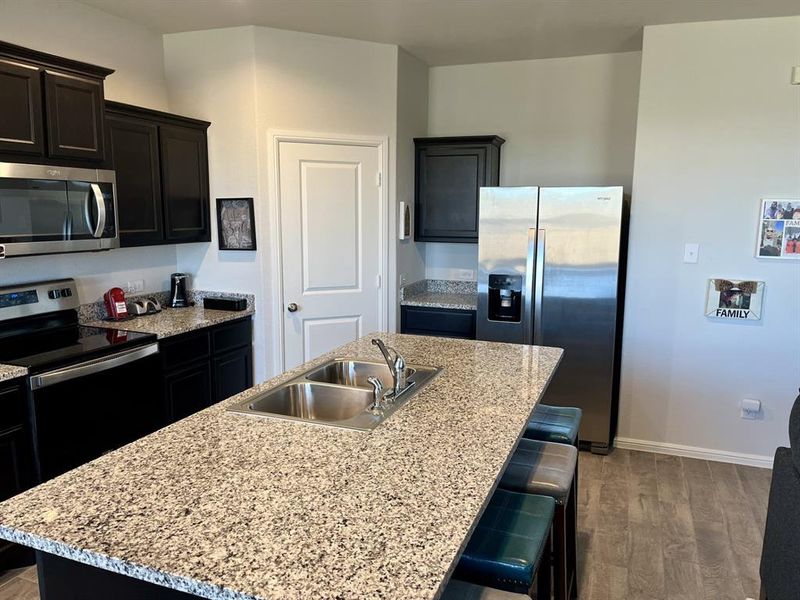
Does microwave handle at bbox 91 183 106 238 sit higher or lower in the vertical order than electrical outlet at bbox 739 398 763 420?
higher

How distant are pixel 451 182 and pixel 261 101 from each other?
1.51m

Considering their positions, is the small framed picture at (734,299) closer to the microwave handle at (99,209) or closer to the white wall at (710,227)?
the white wall at (710,227)

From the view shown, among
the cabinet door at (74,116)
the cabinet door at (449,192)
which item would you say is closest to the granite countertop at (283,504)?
the cabinet door at (74,116)

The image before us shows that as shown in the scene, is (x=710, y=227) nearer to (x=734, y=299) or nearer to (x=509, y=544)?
(x=734, y=299)

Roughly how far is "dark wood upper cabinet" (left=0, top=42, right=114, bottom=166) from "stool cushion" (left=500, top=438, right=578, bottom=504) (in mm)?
2497

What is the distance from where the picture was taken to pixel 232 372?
3.75 meters

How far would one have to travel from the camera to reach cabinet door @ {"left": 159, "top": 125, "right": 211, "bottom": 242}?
3.55 meters

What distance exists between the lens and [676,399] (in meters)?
3.73

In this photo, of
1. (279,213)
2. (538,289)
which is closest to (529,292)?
(538,289)

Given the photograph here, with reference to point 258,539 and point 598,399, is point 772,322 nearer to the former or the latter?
point 598,399

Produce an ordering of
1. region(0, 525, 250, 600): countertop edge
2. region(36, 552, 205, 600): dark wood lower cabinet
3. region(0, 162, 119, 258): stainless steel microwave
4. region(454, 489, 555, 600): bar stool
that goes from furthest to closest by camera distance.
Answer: region(0, 162, 119, 258): stainless steel microwave → region(454, 489, 555, 600): bar stool → region(36, 552, 205, 600): dark wood lower cabinet → region(0, 525, 250, 600): countertop edge

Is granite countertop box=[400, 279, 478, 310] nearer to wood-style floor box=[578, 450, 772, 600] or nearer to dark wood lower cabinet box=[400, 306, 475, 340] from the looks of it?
dark wood lower cabinet box=[400, 306, 475, 340]

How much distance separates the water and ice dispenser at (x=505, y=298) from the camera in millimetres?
3812

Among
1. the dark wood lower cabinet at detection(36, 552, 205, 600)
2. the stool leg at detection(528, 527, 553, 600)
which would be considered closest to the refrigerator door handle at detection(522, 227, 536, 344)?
the stool leg at detection(528, 527, 553, 600)
